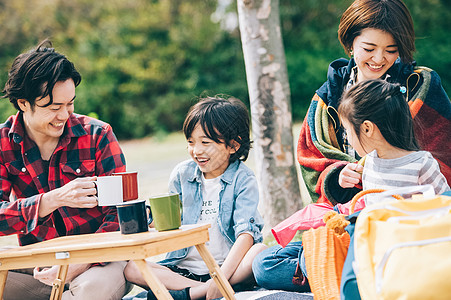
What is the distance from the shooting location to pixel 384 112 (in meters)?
2.70

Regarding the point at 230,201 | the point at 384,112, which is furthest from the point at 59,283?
the point at 384,112

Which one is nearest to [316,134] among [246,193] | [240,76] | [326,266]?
[246,193]

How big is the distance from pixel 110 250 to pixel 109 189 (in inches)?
13.5

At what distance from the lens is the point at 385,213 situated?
7.14ft

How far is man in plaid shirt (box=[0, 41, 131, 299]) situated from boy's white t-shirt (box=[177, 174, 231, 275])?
42 cm

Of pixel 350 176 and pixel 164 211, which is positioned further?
pixel 350 176

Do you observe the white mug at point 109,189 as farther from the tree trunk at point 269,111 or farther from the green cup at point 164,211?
the tree trunk at point 269,111

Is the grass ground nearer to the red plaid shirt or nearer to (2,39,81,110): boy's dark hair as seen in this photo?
the red plaid shirt

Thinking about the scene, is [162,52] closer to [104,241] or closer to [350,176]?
[350,176]

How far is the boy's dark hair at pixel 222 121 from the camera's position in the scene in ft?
11.1

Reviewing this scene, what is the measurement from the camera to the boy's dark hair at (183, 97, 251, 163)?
3.38 meters

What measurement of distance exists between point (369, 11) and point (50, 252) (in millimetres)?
2053

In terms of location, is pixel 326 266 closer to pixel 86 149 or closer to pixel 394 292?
pixel 394 292

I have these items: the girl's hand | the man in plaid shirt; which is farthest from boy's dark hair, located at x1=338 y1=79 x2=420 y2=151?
the man in plaid shirt
